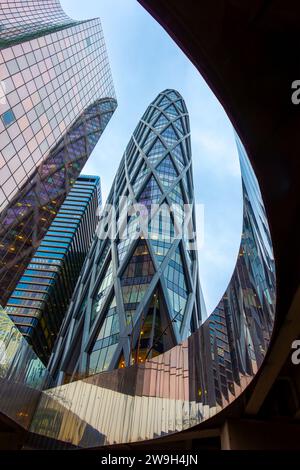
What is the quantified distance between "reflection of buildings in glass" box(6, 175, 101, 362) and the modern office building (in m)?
48.4

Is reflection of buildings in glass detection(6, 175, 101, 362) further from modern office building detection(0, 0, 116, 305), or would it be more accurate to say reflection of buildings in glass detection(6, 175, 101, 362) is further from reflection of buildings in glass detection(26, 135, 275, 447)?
reflection of buildings in glass detection(26, 135, 275, 447)

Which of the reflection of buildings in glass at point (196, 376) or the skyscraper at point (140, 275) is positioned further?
the skyscraper at point (140, 275)

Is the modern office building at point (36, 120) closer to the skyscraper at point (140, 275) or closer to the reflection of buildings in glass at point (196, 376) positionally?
the skyscraper at point (140, 275)

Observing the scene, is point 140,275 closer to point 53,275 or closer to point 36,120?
point 36,120

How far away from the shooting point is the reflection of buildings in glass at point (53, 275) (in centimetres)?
7731

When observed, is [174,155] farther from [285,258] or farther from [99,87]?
[285,258]

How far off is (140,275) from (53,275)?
55.7 metres

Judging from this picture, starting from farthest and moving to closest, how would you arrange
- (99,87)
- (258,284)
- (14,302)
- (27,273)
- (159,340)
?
(27,273)
(14,302)
(99,87)
(159,340)
(258,284)

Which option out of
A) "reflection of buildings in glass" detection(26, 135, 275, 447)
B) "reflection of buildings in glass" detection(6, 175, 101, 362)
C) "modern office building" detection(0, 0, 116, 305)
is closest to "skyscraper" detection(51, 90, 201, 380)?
"reflection of buildings in glass" detection(26, 135, 275, 447)

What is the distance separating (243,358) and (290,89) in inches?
229

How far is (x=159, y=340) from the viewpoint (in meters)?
32.8

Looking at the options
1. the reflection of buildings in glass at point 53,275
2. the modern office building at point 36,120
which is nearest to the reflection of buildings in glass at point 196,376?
the modern office building at point 36,120

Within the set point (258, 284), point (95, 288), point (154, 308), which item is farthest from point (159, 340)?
point (258, 284)

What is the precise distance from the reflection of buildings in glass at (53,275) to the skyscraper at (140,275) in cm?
3367
